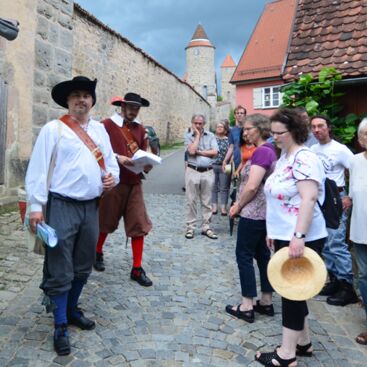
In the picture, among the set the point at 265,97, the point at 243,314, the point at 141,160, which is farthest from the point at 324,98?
the point at 265,97

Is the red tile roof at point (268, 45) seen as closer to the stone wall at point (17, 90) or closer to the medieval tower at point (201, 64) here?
the stone wall at point (17, 90)

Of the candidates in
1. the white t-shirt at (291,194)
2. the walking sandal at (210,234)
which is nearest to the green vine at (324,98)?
the walking sandal at (210,234)

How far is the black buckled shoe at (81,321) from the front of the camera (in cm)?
314

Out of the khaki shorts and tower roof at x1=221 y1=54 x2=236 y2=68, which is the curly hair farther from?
tower roof at x1=221 y1=54 x2=236 y2=68

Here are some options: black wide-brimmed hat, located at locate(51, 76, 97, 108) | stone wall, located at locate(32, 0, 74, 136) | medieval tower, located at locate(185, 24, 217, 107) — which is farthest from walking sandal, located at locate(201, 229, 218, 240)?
medieval tower, located at locate(185, 24, 217, 107)

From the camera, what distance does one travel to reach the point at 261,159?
3.22m

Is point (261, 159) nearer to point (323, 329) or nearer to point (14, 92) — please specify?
point (323, 329)

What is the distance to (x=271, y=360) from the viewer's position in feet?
8.97

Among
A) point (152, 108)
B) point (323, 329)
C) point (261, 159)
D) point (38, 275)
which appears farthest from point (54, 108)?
point (152, 108)

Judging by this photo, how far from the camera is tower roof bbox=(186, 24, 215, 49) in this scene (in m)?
54.8

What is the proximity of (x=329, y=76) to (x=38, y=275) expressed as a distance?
447 cm

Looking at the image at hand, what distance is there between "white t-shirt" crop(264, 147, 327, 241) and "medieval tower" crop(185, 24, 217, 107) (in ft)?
170

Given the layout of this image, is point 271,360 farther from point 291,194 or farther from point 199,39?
point 199,39

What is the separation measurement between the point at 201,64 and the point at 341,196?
5302 centimetres
